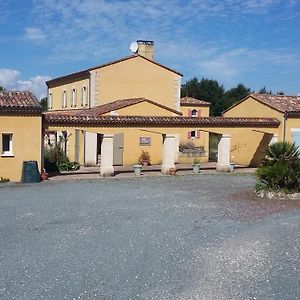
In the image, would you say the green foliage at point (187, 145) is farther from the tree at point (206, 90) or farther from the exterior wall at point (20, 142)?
the tree at point (206, 90)

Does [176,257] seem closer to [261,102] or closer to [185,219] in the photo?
[185,219]

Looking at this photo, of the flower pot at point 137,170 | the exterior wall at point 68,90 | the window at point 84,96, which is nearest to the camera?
the flower pot at point 137,170

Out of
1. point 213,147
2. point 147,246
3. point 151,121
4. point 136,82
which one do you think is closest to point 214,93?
point 213,147

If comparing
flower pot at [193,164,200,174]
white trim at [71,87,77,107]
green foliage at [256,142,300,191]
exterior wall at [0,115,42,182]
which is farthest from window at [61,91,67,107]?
green foliage at [256,142,300,191]

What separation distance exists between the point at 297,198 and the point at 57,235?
1006 centimetres

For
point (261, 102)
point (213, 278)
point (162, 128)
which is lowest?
point (213, 278)

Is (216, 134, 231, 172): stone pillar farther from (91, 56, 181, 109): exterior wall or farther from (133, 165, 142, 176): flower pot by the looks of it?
(91, 56, 181, 109): exterior wall

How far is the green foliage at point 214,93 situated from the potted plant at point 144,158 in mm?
45811

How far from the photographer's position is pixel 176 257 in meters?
9.12

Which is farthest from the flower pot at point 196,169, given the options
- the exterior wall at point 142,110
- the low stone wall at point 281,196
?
the low stone wall at point 281,196

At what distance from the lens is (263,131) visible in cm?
2800

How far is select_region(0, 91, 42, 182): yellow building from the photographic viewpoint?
21.1 meters

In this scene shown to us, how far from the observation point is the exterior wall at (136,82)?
30.6 meters

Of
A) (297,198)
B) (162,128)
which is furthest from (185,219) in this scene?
(162,128)
